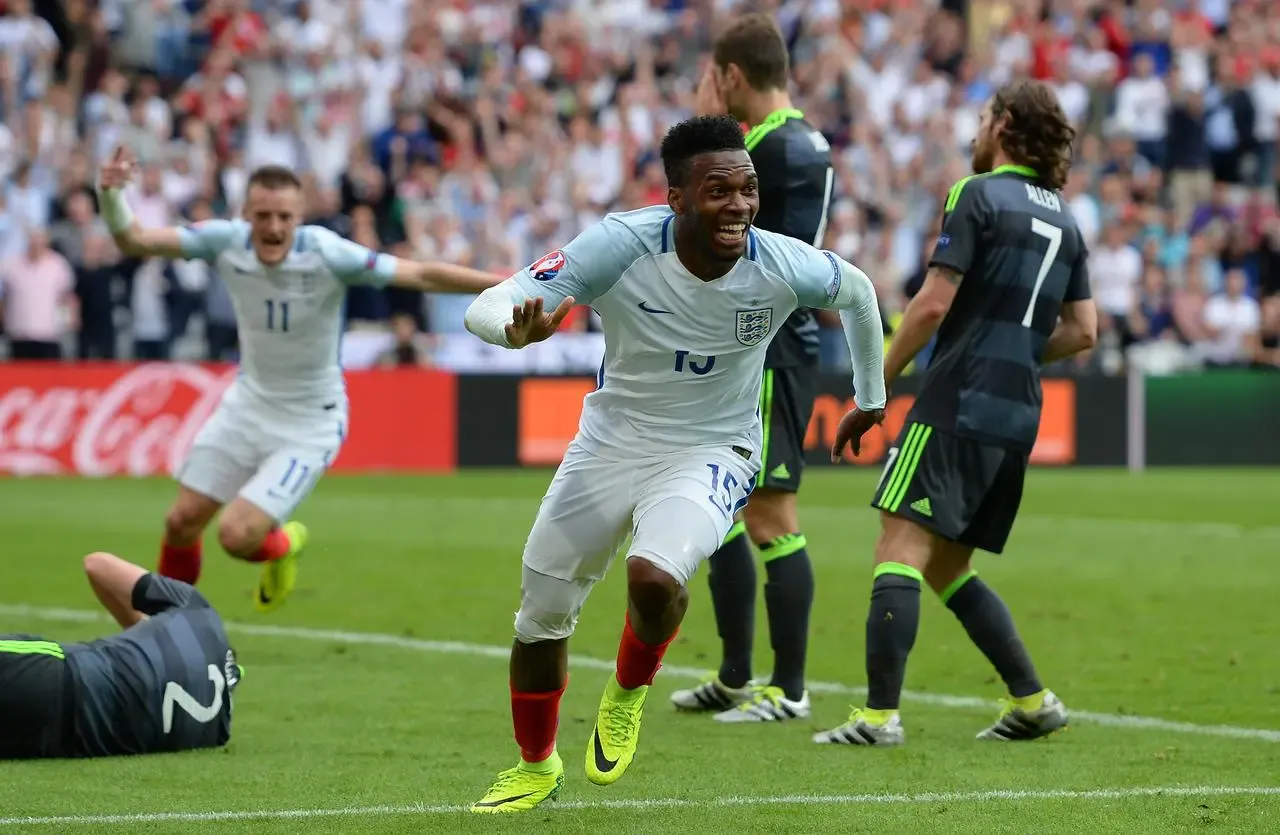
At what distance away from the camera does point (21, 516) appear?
53.7ft

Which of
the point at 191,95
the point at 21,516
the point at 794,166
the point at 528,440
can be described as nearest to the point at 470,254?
the point at 528,440

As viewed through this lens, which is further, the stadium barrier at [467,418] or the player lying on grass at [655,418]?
the stadium barrier at [467,418]

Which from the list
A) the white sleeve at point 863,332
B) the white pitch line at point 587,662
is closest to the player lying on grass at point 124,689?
the white sleeve at point 863,332

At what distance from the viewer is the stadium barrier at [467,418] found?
794 inches

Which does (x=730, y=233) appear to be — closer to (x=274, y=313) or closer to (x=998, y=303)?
(x=998, y=303)

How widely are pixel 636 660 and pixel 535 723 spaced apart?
36 centimetres

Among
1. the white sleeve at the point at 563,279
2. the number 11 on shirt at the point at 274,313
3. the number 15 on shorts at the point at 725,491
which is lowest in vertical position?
the number 15 on shorts at the point at 725,491

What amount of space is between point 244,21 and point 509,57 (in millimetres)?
3567

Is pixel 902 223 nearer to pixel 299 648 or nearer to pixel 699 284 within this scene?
pixel 299 648

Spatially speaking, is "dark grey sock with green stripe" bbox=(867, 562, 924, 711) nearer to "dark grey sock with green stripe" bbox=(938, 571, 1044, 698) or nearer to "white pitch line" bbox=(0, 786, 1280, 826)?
"dark grey sock with green stripe" bbox=(938, 571, 1044, 698)

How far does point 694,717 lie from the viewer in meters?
7.91

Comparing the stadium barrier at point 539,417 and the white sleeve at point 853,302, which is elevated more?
the white sleeve at point 853,302

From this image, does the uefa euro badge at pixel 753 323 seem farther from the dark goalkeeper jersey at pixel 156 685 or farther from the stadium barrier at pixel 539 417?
the stadium barrier at pixel 539 417

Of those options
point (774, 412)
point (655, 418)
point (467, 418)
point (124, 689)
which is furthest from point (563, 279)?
point (467, 418)
